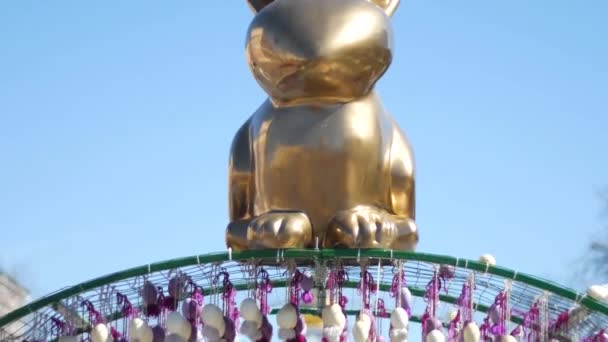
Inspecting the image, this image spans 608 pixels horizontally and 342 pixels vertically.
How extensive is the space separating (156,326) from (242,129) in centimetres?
197

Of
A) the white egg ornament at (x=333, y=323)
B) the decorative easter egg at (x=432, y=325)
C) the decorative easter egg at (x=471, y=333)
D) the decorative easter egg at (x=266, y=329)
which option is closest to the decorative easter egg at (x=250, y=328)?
the decorative easter egg at (x=266, y=329)

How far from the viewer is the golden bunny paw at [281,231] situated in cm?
1162

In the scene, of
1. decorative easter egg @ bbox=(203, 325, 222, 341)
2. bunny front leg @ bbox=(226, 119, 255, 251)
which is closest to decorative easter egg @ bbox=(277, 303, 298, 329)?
decorative easter egg @ bbox=(203, 325, 222, 341)

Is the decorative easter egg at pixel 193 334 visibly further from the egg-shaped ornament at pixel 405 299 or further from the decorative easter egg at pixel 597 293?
the decorative easter egg at pixel 597 293

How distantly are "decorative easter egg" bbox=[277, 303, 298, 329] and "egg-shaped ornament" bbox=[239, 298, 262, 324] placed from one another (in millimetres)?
168

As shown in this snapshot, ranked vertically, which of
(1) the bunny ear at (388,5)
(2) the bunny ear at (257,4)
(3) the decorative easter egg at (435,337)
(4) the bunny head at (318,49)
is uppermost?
(2) the bunny ear at (257,4)

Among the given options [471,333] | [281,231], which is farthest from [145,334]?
[471,333]

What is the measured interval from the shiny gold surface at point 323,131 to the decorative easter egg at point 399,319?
0.59 m

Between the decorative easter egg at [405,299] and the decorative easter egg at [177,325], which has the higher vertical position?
the decorative easter egg at [405,299]

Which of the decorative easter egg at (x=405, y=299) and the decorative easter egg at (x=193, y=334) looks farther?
the decorative easter egg at (x=405, y=299)

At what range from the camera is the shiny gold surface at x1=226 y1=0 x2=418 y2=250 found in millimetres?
11828

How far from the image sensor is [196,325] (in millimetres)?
11773

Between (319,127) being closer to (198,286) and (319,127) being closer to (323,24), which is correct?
(323,24)

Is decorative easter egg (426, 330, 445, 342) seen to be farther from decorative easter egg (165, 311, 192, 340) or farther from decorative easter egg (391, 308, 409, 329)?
decorative easter egg (165, 311, 192, 340)
